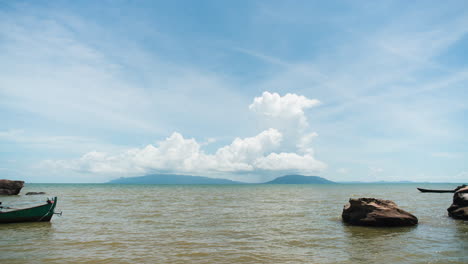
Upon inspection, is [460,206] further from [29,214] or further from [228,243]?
[29,214]

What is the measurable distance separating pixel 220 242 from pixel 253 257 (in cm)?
378

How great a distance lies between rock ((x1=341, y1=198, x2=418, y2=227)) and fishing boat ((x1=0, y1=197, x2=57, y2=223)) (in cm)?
2726

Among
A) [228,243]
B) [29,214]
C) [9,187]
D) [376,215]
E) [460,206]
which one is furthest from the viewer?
[9,187]

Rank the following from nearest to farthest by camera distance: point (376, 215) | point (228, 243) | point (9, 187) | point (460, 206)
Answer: point (228, 243) → point (376, 215) → point (460, 206) → point (9, 187)

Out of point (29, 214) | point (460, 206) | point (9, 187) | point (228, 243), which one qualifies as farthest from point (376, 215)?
point (9, 187)

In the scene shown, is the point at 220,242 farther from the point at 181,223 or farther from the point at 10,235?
the point at 10,235

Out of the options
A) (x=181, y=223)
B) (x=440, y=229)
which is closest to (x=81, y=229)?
(x=181, y=223)

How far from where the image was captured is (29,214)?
25.9 m

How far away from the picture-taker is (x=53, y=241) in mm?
18250

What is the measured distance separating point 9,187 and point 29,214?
218ft

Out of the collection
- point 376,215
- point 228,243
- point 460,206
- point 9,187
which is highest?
point 460,206

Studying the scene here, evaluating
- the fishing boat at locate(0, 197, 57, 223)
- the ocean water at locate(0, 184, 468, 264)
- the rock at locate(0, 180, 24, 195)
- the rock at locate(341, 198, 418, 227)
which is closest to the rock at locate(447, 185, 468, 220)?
the ocean water at locate(0, 184, 468, 264)

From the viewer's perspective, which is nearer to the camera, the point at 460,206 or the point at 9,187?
the point at 460,206

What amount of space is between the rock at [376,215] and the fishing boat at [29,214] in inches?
1073
